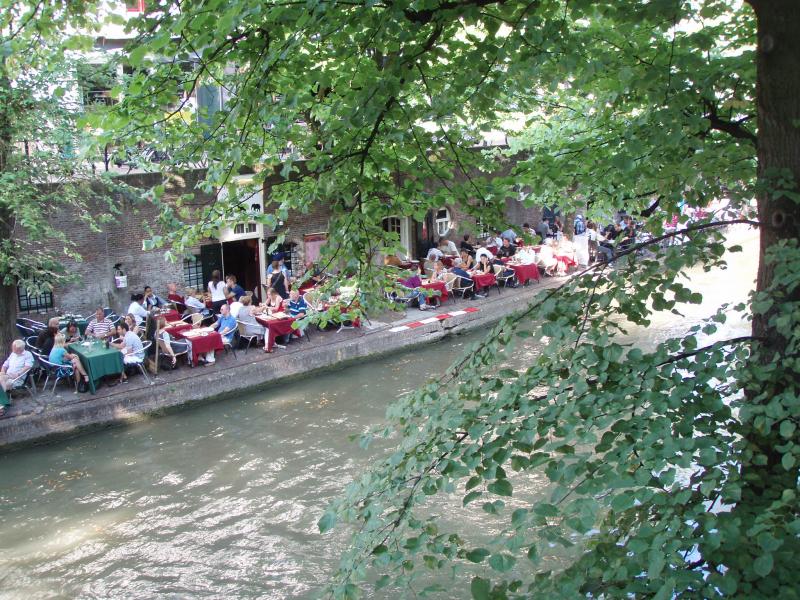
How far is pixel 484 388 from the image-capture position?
450 centimetres

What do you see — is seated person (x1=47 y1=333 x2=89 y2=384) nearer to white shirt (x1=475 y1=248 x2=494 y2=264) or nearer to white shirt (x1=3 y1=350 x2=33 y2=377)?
white shirt (x1=3 y1=350 x2=33 y2=377)

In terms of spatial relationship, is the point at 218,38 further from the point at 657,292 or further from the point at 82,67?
the point at 82,67

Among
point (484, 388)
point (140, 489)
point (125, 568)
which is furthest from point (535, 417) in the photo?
point (140, 489)

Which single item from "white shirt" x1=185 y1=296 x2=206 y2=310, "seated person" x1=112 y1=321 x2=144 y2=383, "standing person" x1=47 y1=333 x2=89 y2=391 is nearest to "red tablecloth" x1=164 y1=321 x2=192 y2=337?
"seated person" x1=112 y1=321 x2=144 y2=383

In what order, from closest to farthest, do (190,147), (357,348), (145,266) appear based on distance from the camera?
(190,147) < (357,348) < (145,266)

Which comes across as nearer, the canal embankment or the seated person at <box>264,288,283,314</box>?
the canal embankment

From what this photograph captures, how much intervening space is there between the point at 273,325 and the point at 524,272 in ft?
26.8

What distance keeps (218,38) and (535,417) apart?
2.48 meters

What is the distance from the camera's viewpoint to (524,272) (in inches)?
853

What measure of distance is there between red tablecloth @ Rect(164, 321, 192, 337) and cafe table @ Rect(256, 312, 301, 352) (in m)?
1.35

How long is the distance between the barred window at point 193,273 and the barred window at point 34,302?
3145 millimetres

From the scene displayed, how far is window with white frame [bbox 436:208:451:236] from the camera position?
2464 centimetres

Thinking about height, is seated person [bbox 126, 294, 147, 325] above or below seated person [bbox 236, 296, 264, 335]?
above

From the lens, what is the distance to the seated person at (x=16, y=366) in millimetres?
13016
